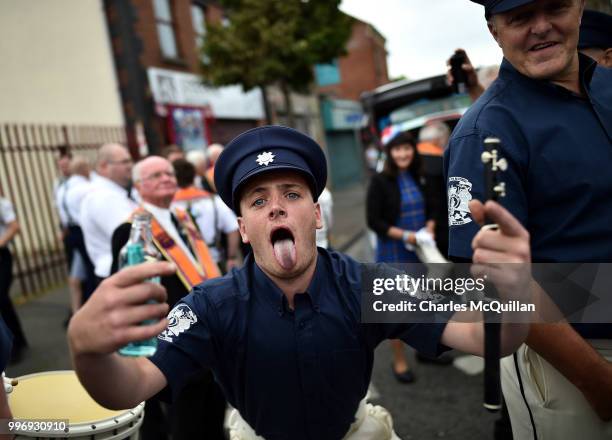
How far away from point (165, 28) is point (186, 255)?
1241cm

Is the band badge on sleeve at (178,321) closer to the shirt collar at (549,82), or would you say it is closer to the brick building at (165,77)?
the shirt collar at (549,82)

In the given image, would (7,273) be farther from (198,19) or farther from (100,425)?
(198,19)

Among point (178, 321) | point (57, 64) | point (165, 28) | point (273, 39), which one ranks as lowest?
point (178, 321)

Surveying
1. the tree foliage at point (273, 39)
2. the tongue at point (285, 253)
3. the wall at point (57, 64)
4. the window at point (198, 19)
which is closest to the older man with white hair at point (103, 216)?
the tongue at point (285, 253)

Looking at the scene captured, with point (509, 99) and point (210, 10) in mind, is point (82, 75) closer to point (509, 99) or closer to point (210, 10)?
point (210, 10)

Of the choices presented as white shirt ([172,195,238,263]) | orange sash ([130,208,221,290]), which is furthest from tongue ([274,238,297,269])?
white shirt ([172,195,238,263])

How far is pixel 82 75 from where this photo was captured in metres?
11.9

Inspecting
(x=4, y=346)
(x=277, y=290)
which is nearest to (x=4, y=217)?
(x=4, y=346)

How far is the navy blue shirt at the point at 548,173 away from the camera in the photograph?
1.51m

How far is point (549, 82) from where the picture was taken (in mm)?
1634

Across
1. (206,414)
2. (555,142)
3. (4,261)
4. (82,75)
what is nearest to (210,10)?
(82,75)

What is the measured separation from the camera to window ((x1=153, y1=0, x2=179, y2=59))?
44.7ft

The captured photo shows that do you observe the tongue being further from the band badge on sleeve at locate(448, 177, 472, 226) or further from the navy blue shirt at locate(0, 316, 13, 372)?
the navy blue shirt at locate(0, 316, 13, 372)

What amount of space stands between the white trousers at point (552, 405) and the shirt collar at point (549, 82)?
83 centimetres
